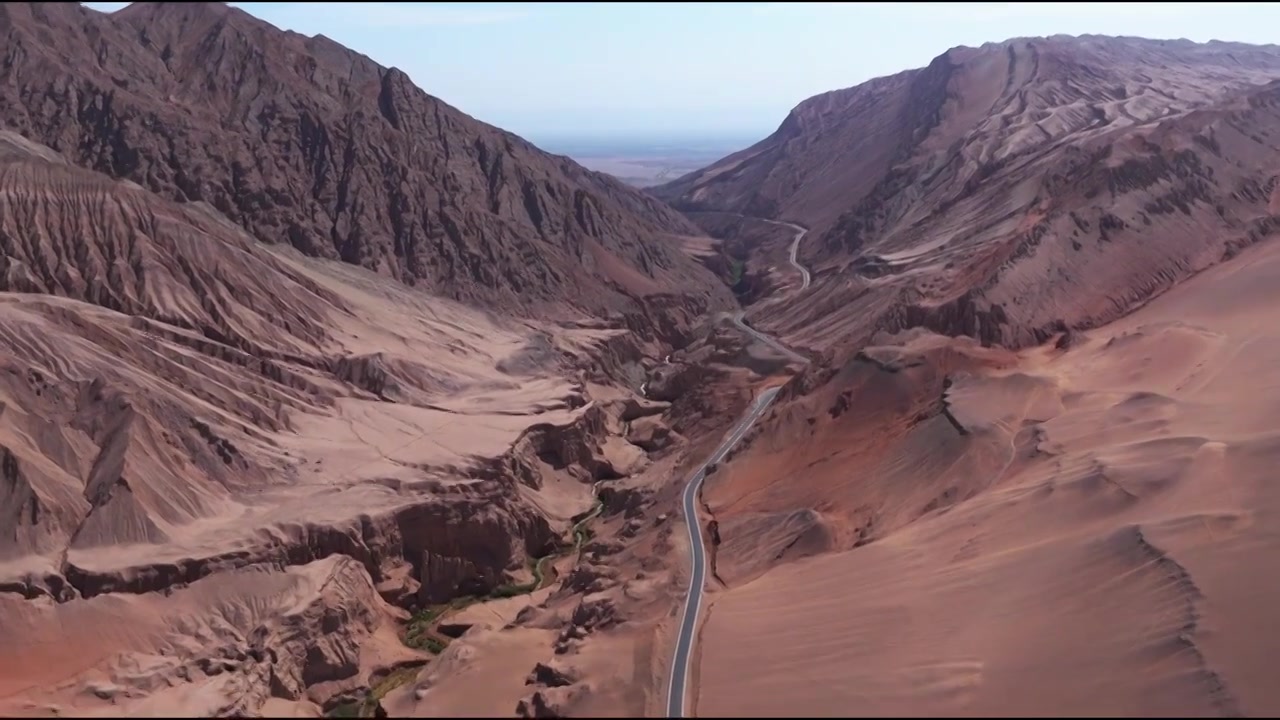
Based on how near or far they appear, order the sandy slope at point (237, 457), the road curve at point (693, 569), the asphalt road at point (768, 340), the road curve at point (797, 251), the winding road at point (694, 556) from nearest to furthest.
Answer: the road curve at point (693, 569)
the winding road at point (694, 556)
the sandy slope at point (237, 457)
the asphalt road at point (768, 340)
the road curve at point (797, 251)

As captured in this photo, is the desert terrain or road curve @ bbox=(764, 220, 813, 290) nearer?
the desert terrain

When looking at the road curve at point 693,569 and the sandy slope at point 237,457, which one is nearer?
the road curve at point 693,569

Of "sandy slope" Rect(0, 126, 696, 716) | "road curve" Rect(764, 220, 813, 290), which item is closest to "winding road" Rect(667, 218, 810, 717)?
"sandy slope" Rect(0, 126, 696, 716)

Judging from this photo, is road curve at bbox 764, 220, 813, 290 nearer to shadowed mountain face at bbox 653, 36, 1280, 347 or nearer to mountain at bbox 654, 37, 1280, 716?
shadowed mountain face at bbox 653, 36, 1280, 347

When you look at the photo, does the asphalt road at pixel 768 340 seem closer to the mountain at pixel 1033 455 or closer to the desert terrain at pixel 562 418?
the desert terrain at pixel 562 418

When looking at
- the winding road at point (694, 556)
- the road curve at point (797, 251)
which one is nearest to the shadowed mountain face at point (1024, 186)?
the road curve at point (797, 251)

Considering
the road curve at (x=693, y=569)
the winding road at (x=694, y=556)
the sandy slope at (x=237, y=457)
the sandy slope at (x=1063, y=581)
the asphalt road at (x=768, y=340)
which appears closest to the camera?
the sandy slope at (x=1063, y=581)

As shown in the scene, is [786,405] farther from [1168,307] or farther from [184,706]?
[184,706]

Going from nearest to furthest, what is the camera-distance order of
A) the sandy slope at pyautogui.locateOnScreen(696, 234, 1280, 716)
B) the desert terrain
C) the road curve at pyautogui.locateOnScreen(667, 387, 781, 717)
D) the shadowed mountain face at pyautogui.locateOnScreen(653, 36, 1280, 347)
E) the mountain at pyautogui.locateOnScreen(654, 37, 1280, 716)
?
the sandy slope at pyautogui.locateOnScreen(696, 234, 1280, 716) < the mountain at pyautogui.locateOnScreen(654, 37, 1280, 716) < the road curve at pyautogui.locateOnScreen(667, 387, 781, 717) < the desert terrain < the shadowed mountain face at pyautogui.locateOnScreen(653, 36, 1280, 347)
